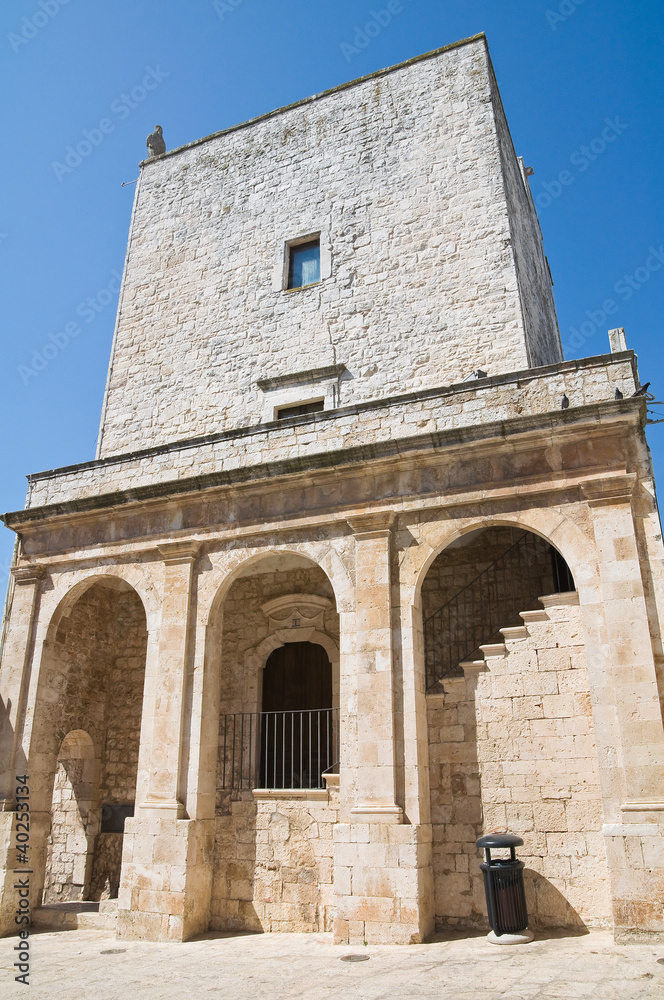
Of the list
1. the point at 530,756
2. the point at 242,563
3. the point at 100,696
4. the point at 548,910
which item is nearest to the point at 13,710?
the point at 100,696

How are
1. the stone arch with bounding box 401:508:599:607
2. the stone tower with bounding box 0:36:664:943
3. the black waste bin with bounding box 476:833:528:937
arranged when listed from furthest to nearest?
the stone arch with bounding box 401:508:599:607, the stone tower with bounding box 0:36:664:943, the black waste bin with bounding box 476:833:528:937

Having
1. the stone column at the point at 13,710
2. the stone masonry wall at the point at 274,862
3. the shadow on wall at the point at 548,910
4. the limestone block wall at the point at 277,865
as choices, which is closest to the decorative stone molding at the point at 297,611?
the stone masonry wall at the point at 274,862

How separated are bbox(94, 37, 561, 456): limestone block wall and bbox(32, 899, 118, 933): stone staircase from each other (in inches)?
282

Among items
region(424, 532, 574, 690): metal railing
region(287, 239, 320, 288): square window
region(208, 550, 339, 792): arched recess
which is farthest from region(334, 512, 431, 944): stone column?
region(287, 239, 320, 288): square window

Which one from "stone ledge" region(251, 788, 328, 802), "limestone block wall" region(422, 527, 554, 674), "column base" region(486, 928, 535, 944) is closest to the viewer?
"column base" region(486, 928, 535, 944)

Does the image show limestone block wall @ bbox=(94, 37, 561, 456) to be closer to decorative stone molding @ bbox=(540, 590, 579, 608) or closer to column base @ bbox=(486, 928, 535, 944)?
decorative stone molding @ bbox=(540, 590, 579, 608)

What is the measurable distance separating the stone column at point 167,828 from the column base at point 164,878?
10 millimetres

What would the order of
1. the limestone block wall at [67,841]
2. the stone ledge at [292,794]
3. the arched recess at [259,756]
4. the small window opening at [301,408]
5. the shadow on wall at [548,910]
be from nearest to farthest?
1. the shadow on wall at [548,910]
2. the arched recess at [259,756]
3. the stone ledge at [292,794]
4. the limestone block wall at [67,841]
5. the small window opening at [301,408]

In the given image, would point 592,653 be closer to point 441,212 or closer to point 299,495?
point 299,495

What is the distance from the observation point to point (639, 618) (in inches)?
290

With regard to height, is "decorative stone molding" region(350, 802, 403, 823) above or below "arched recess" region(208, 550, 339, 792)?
below

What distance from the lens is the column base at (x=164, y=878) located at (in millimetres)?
8461

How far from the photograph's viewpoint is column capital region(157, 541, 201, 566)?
9.93 meters

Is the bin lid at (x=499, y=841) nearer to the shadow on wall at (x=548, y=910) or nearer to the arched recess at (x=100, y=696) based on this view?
the shadow on wall at (x=548, y=910)
